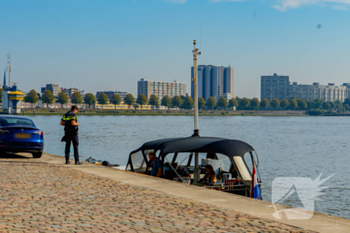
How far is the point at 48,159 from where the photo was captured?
18000mm

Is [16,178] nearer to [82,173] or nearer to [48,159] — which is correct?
[82,173]

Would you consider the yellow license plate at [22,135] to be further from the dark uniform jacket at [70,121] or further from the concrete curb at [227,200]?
the concrete curb at [227,200]

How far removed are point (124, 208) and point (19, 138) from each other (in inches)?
396

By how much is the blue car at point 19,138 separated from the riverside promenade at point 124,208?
170 inches

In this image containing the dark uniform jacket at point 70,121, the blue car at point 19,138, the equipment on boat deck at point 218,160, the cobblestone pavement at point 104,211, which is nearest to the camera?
the cobblestone pavement at point 104,211

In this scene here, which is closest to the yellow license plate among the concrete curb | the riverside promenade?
the concrete curb

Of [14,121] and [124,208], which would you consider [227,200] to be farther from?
[14,121]

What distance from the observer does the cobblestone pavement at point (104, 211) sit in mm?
6801

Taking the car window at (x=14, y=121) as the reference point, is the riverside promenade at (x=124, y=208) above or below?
below

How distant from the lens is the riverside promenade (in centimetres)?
686

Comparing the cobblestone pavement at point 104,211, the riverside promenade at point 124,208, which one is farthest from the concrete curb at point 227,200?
the cobblestone pavement at point 104,211

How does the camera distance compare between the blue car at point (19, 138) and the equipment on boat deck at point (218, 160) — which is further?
the blue car at point (19, 138)

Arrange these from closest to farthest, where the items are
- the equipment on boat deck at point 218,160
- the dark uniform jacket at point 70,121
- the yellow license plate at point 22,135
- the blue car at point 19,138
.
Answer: the equipment on boat deck at point 218,160
the dark uniform jacket at point 70,121
the blue car at point 19,138
the yellow license plate at point 22,135

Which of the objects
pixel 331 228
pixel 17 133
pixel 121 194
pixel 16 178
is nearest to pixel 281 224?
pixel 331 228
